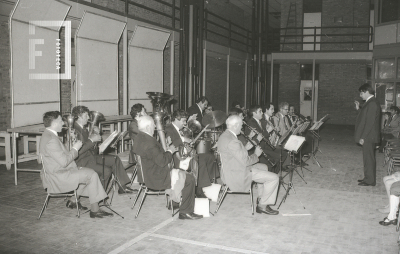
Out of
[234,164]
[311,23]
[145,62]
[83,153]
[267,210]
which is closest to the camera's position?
[234,164]

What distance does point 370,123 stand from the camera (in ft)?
25.8

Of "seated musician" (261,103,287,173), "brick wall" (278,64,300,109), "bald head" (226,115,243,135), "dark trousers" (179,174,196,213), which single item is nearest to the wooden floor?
"dark trousers" (179,174,196,213)

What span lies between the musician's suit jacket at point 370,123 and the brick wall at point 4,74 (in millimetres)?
8831

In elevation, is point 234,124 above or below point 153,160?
above

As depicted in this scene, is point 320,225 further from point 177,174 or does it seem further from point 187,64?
point 187,64

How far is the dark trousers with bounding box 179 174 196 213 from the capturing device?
18.8ft

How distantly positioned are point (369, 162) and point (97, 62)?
7.22 m

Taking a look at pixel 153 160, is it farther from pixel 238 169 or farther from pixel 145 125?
pixel 238 169

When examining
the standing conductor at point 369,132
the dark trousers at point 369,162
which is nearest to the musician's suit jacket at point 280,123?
the standing conductor at point 369,132

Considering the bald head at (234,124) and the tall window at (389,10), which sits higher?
the tall window at (389,10)

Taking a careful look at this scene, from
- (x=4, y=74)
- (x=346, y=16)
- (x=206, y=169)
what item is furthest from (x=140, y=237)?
(x=346, y=16)

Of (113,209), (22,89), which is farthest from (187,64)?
(113,209)

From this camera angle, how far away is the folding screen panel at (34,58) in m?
7.96

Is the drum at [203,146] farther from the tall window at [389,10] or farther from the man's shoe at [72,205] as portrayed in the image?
the tall window at [389,10]
